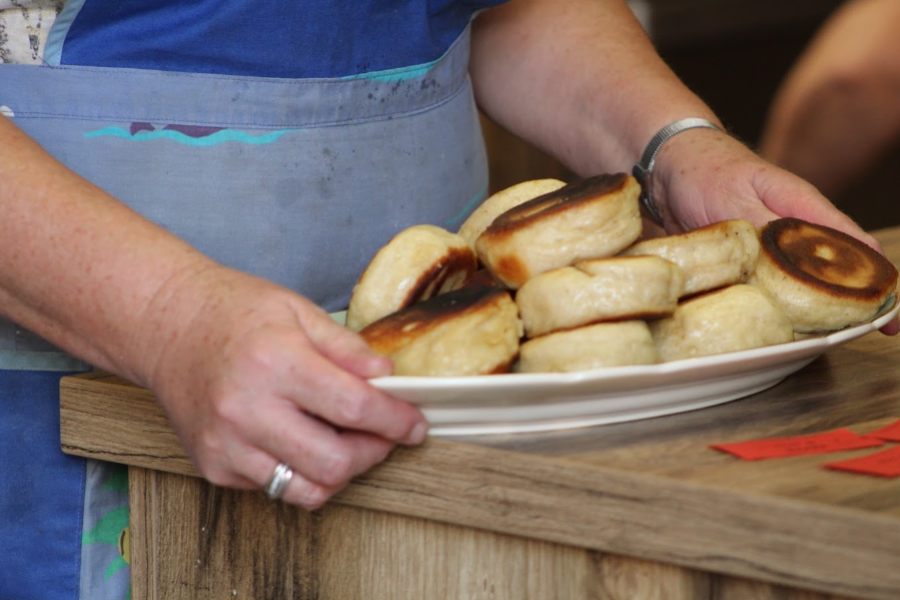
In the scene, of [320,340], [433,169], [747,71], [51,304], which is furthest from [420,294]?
[747,71]

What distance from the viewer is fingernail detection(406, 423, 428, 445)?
0.72 metres

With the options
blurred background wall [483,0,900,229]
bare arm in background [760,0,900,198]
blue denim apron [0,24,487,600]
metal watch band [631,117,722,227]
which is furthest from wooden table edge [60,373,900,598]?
blurred background wall [483,0,900,229]

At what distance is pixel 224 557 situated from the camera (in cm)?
90

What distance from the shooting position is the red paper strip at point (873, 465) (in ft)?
2.25

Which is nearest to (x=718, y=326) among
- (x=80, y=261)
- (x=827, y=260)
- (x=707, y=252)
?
(x=707, y=252)

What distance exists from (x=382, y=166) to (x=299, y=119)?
0.37 feet

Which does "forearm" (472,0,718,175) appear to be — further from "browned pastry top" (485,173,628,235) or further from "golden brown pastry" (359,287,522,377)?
"golden brown pastry" (359,287,522,377)

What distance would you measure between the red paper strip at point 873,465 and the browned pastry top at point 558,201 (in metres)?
0.26

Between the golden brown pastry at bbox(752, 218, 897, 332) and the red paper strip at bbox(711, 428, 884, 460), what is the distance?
0.14 m

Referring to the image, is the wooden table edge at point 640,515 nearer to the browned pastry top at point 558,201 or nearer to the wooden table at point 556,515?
the wooden table at point 556,515

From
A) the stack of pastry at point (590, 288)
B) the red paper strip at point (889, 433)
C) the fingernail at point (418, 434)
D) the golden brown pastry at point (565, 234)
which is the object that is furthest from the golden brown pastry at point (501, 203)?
the red paper strip at point (889, 433)

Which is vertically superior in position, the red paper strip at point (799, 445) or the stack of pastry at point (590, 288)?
the stack of pastry at point (590, 288)

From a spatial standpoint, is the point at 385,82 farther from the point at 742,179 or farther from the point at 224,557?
the point at 224,557

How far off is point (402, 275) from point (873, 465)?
37 centimetres
